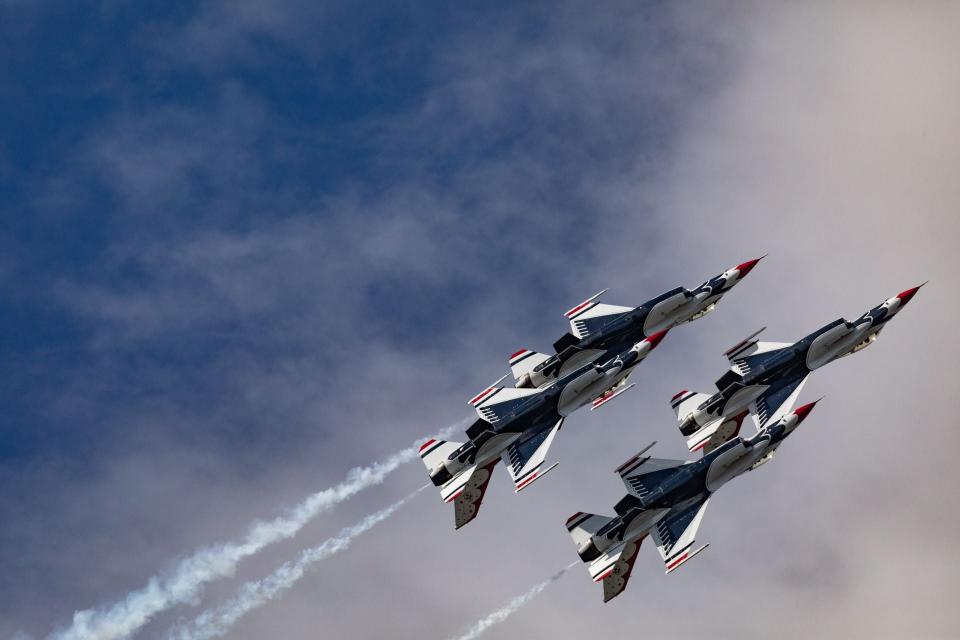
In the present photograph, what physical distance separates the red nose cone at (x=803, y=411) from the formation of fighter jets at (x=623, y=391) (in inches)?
6.6

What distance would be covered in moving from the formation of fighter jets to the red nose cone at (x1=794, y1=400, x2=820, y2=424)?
167 mm

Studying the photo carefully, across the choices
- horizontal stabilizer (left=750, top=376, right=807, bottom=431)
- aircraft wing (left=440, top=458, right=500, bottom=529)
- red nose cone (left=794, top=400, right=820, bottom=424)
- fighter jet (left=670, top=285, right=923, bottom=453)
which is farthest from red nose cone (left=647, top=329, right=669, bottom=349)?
aircraft wing (left=440, top=458, right=500, bottom=529)

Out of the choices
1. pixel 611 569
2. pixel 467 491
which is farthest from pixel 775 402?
pixel 467 491

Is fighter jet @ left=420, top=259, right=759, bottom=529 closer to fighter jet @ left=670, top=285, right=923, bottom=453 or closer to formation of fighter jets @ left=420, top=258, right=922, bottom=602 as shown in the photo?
formation of fighter jets @ left=420, top=258, right=922, bottom=602

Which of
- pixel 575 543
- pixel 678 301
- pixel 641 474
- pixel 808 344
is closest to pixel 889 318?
pixel 808 344

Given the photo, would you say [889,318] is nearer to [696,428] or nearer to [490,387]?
[696,428]

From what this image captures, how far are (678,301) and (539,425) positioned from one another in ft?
66.1

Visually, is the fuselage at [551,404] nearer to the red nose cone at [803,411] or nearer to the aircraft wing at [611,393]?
the aircraft wing at [611,393]

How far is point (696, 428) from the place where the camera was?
14225 centimetres

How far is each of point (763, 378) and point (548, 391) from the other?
21808 mm

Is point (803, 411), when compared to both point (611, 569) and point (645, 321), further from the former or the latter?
point (611, 569)

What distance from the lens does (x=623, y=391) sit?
14425 centimetres

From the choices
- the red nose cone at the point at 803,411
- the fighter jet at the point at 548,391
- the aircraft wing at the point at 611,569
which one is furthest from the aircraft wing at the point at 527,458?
the red nose cone at the point at 803,411

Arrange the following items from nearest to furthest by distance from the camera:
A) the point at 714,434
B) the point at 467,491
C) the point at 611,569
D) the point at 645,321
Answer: the point at 611,569 → the point at 467,491 → the point at 714,434 → the point at 645,321
